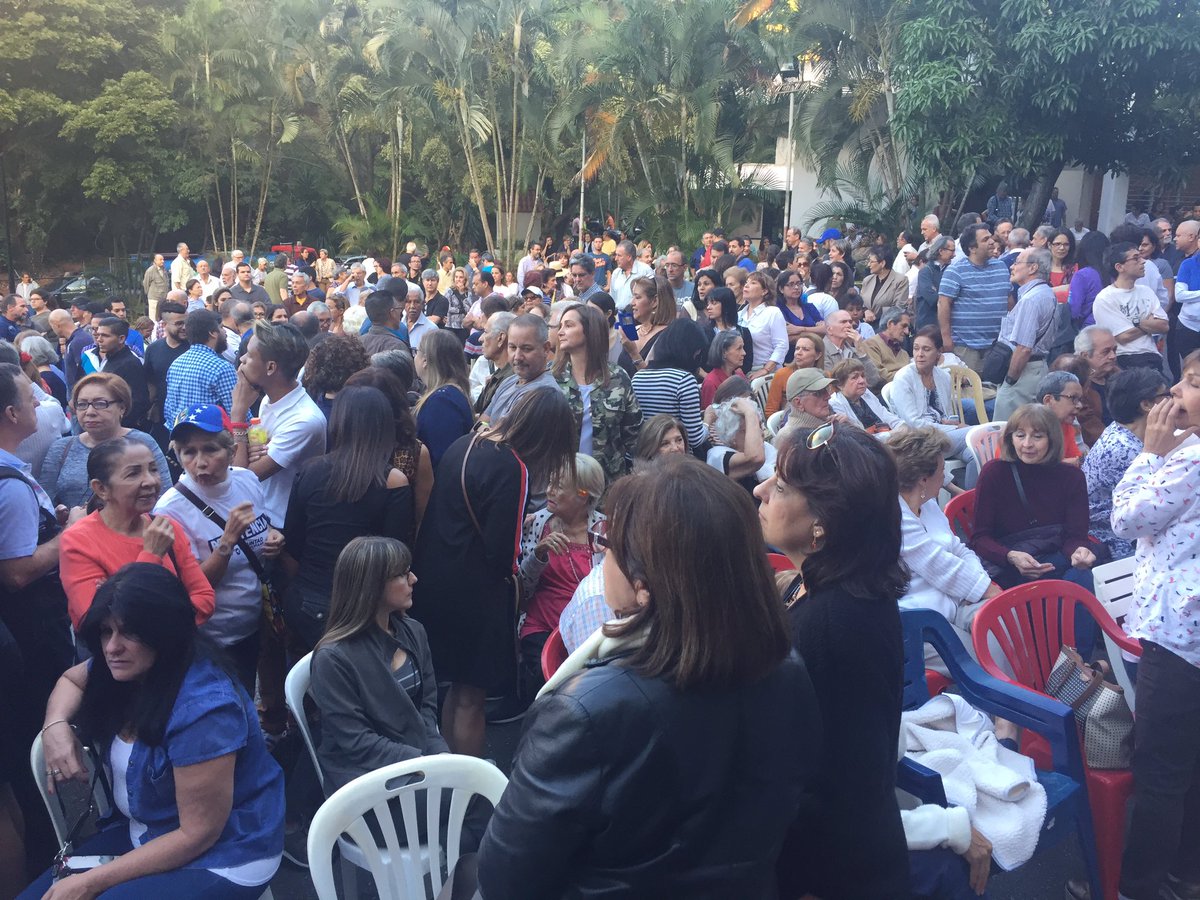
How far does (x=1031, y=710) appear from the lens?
327 cm

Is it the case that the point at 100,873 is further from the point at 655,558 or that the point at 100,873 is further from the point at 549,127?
the point at 549,127

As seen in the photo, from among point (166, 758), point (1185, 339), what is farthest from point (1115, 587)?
point (1185, 339)

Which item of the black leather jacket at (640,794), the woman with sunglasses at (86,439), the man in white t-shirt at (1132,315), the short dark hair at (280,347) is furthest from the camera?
the man in white t-shirt at (1132,315)

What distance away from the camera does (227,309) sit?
778 cm

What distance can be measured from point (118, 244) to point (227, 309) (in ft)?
91.3

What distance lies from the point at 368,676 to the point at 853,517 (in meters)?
1.70

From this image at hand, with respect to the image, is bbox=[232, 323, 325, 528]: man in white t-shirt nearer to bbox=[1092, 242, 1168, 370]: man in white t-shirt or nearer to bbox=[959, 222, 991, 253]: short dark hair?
bbox=[959, 222, 991, 253]: short dark hair

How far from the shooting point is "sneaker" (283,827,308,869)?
3.61 m

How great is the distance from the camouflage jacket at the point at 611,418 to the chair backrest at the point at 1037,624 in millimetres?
1938

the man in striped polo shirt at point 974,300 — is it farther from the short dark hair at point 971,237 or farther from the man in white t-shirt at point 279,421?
the man in white t-shirt at point 279,421

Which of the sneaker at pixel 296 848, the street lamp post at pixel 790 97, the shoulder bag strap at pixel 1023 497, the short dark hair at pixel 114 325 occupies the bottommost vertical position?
the sneaker at pixel 296 848

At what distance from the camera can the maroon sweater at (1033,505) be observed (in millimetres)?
4590

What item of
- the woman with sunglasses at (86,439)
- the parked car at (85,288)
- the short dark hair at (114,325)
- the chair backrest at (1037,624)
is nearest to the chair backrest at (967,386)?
the chair backrest at (1037,624)

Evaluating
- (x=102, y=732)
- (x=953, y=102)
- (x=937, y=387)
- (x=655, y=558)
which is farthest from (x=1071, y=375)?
(x=953, y=102)
